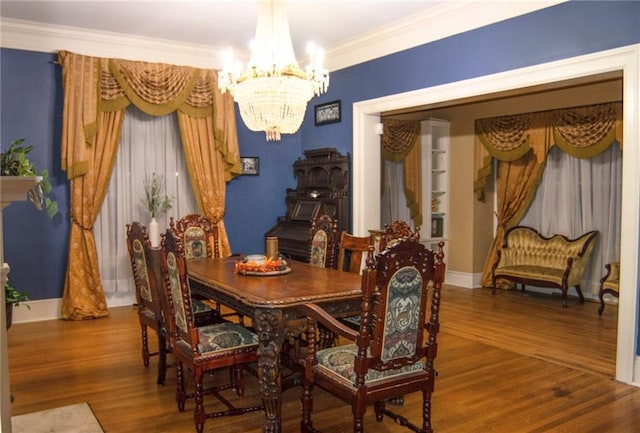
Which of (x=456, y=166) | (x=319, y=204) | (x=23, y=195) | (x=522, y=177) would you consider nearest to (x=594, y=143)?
(x=522, y=177)

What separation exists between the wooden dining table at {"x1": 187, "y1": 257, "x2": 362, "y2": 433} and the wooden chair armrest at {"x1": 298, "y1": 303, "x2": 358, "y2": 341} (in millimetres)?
124

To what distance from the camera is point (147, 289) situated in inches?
147

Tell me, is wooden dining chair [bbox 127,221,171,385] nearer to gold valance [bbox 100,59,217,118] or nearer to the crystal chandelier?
the crystal chandelier

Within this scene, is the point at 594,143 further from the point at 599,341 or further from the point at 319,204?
the point at 319,204

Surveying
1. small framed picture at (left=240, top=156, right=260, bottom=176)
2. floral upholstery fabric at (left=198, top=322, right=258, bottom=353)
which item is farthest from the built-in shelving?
floral upholstery fabric at (left=198, top=322, right=258, bottom=353)

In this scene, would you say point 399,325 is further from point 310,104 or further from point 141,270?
point 310,104

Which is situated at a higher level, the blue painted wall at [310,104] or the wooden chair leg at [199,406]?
the blue painted wall at [310,104]

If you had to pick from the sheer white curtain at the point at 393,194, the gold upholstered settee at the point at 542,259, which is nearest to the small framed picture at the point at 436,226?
the sheer white curtain at the point at 393,194

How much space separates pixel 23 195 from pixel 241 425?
171cm

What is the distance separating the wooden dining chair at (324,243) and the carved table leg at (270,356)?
1.56 metres

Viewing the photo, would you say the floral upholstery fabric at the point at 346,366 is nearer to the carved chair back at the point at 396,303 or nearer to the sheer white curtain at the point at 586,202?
the carved chair back at the point at 396,303

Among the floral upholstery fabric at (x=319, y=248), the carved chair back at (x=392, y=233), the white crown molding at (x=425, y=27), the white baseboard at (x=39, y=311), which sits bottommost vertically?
the white baseboard at (x=39, y=311)

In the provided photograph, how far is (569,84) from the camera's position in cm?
421

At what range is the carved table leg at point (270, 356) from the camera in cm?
286
